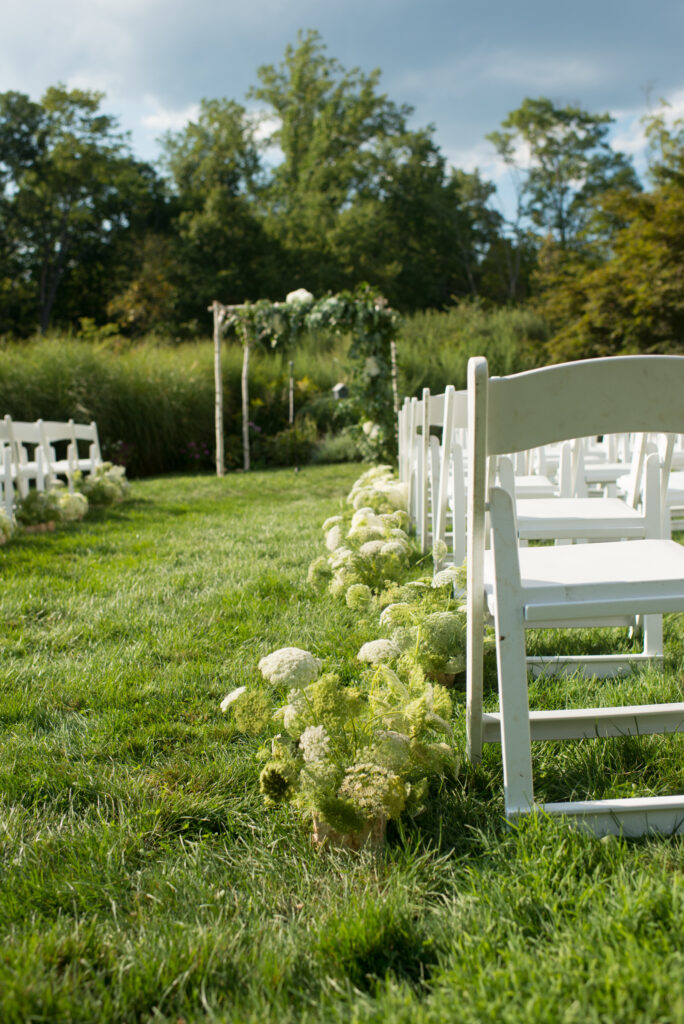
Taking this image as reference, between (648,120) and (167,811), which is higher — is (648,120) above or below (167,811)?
above

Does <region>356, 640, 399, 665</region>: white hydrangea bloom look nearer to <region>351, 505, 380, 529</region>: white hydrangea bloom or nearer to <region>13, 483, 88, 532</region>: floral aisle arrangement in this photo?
<region>351, 505, 380, 529</region>: white hydrangea bloom

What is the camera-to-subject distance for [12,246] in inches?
1047

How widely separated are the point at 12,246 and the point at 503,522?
98.2 feet

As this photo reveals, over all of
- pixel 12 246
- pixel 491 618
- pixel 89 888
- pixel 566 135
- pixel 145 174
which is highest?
pixel 566 135

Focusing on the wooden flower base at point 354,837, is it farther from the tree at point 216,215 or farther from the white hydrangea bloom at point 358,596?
the tree at point 216,215

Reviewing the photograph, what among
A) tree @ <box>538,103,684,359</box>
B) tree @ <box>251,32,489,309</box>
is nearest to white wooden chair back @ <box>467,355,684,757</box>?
tree @ <box>538,103,684,359</box>

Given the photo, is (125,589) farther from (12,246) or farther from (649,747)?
(12,246)

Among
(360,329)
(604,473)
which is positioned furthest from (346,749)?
(360,329)

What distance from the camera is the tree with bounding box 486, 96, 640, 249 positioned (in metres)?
31.0

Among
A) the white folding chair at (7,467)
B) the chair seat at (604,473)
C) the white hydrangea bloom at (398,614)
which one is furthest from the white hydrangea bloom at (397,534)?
the white folding chair at (7,467)

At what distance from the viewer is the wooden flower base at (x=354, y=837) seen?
1.36 meters

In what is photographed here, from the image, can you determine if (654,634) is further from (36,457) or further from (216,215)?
(216,215)

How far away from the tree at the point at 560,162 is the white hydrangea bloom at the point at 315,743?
108ft

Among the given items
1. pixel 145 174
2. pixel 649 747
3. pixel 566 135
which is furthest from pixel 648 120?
pixel 649 747
